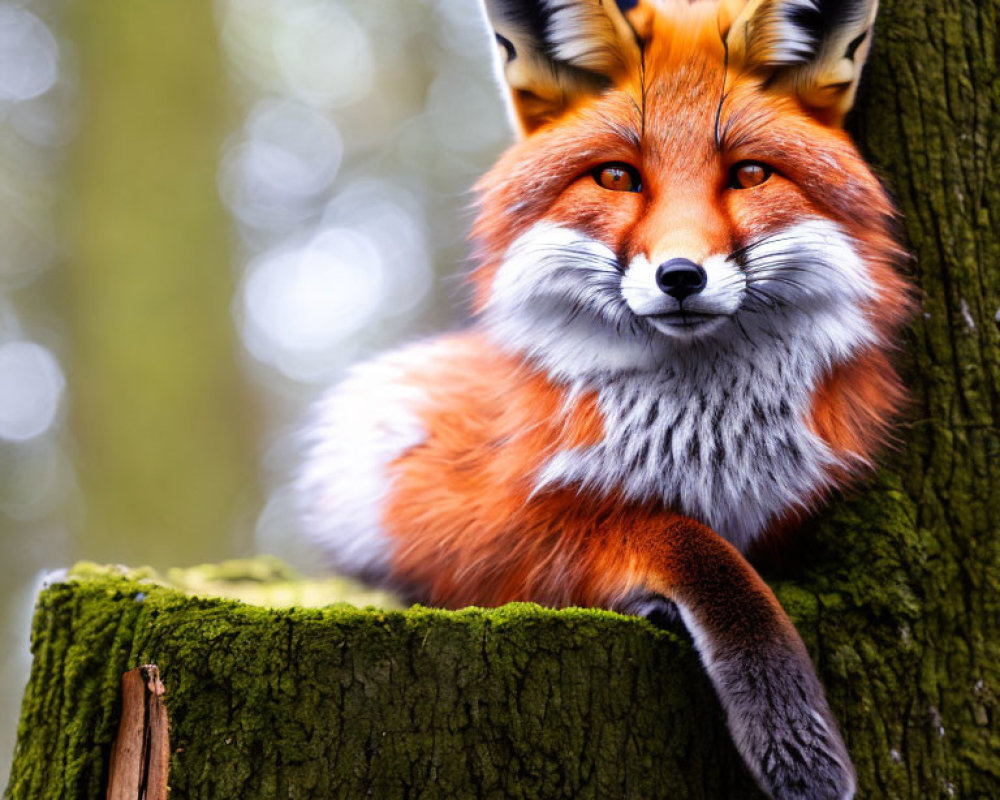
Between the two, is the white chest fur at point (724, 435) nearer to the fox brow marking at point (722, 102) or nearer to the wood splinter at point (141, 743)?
the fox brow marking at point (722, 102)

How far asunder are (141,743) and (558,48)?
4.88ft

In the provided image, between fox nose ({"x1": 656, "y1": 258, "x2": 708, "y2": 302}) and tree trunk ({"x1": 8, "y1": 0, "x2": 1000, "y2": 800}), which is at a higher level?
fox nose ({"x1": 656, "y1": 258, "x2": 708, "y2": 302})

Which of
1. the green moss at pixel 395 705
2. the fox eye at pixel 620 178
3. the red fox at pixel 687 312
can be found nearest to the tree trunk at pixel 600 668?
the green moss at pixel 395 705

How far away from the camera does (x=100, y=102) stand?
541cm

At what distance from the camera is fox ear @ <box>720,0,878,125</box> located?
5.51ft

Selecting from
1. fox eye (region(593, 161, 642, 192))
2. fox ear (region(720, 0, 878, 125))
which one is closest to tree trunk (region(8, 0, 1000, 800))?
fox ear (region(720, 0, 878, 125))

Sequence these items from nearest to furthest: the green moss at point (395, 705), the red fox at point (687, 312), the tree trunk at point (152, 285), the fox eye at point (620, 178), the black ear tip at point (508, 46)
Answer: the green moss at point (395, 705), the red fox at point (687, 312), the fox eye at point (620, 178), the black ear tip at point (508, 46), the tree trunk at point (152, 285)

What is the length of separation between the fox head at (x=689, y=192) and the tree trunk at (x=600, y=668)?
0.66 ft

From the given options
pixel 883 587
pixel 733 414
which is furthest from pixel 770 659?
pixel 733 414

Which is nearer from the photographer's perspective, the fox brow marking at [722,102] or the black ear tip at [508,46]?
the fox brow marking at [722,102]

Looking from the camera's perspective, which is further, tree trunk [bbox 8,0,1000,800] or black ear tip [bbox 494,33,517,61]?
black ear tip [bbox 494,33,517,61]

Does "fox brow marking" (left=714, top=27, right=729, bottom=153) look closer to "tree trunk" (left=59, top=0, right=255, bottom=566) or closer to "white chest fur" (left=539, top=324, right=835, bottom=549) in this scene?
"white chest fur" (left=539, top=324, right=835, bottom=549)

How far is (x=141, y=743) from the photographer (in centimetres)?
144

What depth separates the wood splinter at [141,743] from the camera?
55.4 inches
